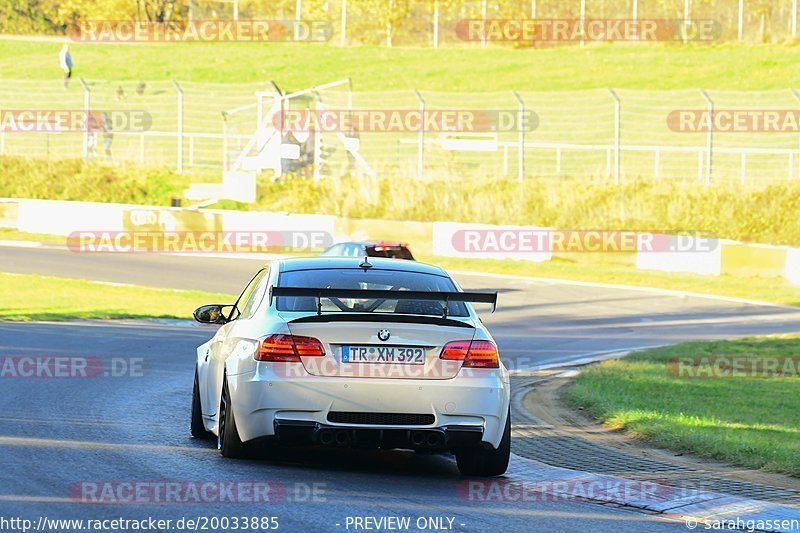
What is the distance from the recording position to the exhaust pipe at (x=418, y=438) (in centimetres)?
830

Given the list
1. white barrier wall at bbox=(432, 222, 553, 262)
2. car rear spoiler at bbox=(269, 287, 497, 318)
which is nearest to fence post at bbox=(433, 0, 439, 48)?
white barrier wall at bbox=(432, 222, 553, 262)

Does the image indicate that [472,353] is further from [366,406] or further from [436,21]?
[436,21]

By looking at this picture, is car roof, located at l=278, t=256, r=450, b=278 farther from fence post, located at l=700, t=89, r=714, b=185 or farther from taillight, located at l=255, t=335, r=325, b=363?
fence post, located at l=700, t=89, r=714, b=185

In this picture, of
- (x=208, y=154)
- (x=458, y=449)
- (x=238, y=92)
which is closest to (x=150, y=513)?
(x=458, y=449)

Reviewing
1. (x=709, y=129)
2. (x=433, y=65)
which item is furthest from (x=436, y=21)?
(x=709, y=129)

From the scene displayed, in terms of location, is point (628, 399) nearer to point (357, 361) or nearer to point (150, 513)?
point (357, 361)

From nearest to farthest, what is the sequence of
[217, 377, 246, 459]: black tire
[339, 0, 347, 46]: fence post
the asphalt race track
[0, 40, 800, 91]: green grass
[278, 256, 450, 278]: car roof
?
the asphalt race track < [217, 377, 246, 459]: black tire < [278, 256, 450, 278]: car roof < [0, 40, 800, 91]: green grass < [339, 0, 347, 46]: fence post

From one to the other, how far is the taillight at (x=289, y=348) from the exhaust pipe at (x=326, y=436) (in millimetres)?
453

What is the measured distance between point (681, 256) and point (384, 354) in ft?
71.0

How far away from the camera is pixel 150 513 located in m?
7.15

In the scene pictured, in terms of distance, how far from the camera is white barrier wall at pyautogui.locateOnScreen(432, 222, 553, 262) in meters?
31.2

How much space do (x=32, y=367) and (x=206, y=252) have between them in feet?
59.6

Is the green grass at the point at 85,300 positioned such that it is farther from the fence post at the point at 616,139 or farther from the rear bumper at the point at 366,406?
the fence post at the point at 616,139

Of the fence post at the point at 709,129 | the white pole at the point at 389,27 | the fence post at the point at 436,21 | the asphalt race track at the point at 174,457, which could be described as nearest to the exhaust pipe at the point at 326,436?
the asphalt race track at the point at 174,457
